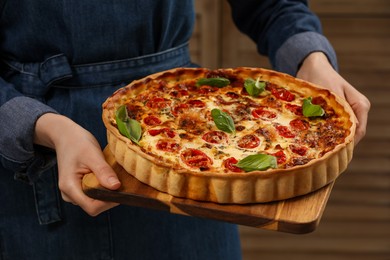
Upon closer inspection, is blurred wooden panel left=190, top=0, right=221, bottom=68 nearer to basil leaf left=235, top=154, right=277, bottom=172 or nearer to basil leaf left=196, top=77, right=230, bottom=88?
basil leaf left=196, top=77, right=230, bottom=88

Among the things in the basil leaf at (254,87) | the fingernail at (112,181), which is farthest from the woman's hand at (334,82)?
the fingernail at (112,181)

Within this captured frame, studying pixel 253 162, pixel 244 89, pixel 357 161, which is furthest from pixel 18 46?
pixel 357 161

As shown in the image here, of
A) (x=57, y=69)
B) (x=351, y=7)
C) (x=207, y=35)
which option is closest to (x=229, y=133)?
(x=57, y=69)

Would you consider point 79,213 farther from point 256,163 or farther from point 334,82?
point 334,82

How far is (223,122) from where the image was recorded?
1423 millimetres

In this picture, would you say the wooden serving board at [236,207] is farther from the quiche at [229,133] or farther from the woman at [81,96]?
the woman at [81,96]

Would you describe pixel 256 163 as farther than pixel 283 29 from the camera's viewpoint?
No

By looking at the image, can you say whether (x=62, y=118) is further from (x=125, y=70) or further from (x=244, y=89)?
(x=244, y=89)

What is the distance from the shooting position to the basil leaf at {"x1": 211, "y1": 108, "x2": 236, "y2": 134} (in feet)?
4.65

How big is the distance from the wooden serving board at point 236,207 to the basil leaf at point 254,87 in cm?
36

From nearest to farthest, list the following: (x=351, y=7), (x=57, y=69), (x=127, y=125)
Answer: (x=127, y=125) → (x=57, y=69) → (x=351, y=7)

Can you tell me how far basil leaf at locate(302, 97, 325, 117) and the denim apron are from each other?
38cm

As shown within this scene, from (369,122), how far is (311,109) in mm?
1621

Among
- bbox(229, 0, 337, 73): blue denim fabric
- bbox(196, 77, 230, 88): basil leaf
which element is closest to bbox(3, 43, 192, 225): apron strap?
bbox(196, 77, 230, 88): basil leaf
